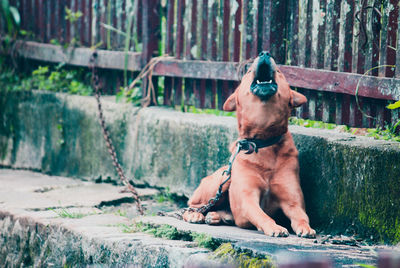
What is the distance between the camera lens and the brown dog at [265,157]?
3.87 metres

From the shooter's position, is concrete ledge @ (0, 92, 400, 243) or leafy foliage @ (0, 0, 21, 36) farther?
leafy foliage @ (0, 0, 21, 36)

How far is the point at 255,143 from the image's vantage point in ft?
13.0

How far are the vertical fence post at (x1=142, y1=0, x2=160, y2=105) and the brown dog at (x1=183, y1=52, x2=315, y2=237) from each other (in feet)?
6.86

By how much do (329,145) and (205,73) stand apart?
64.6 inches

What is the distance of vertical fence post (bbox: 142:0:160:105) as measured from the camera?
5980 mm

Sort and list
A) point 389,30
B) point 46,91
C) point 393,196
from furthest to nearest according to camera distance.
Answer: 1. point 46,91
2. point 389,30
3. point 393,196

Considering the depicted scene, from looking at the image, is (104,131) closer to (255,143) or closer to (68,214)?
(68,214)

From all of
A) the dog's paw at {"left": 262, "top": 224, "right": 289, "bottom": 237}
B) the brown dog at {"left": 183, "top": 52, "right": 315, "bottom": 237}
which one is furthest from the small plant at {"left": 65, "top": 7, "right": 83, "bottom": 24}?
the dog's paw at {"left": 262, "top": 224, "right": 289, "bottom": 237}

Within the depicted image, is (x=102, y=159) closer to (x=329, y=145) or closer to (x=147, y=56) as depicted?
(x=147, y=56)

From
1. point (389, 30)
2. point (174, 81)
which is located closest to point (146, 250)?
point (389, 30)

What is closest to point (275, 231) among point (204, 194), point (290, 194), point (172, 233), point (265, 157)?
point (290, 194)

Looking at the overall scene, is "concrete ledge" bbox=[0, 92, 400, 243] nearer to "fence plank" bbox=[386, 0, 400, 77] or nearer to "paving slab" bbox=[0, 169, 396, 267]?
"paving slab" bbox=[0, 169, 396, 267]

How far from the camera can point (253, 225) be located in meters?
3.94

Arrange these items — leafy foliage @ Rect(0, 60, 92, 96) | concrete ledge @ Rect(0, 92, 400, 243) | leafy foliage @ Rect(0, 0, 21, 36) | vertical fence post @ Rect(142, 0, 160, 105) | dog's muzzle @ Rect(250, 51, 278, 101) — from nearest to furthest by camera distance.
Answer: concrete ledge @ Rect(0, 92, 400, 243)
dog's muzzle @ Rect(250, 51, 278, 101)
vertical fence post @ Rect(142, 0, 160, 105)
leafy foliage @ Rect(0, 60, 92, 96)
leafy foliage @ Rect(0, 0, 21, 36)
